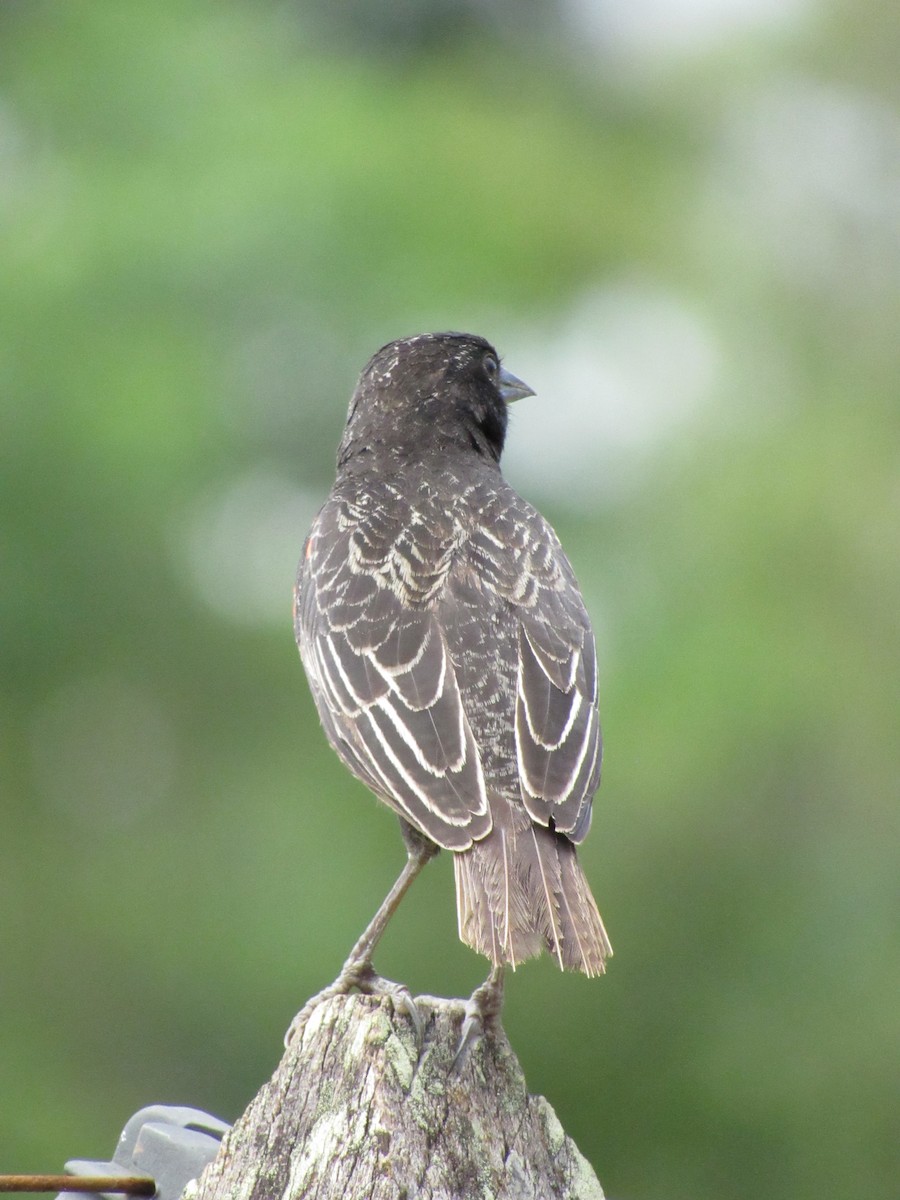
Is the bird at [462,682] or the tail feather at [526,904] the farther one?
the bird at [462,682]

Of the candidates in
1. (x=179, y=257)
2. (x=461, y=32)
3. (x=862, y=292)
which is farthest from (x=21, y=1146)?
(x=461, y=32)

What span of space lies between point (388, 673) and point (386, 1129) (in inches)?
79.2

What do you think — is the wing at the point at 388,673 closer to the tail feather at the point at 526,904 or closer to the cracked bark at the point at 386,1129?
the tail feather at the point at 526,904

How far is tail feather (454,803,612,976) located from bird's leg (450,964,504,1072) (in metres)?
0.12

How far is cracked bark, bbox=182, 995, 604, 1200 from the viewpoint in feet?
10.3

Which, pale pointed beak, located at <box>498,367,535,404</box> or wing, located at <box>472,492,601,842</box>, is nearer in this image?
wing, located at <box>472,492,601,842</box>

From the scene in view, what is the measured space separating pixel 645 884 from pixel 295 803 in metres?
2.16

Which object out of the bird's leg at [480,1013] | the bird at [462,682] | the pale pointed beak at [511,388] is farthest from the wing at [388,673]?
the pale pointed beak at [511,388]

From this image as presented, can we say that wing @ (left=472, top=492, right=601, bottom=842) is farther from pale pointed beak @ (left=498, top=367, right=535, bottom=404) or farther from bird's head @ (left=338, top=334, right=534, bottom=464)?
pale pointed beak @ (left=498, top=367, right=535, bottom=404)

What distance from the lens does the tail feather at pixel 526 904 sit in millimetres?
4047

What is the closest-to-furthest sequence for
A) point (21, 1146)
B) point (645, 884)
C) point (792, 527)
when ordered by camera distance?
point (21, 1146) → point (645, 884) → point (792, 527)

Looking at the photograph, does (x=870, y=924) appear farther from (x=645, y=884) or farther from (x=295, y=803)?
(x=295, y=803)

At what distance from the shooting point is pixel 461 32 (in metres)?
15.1

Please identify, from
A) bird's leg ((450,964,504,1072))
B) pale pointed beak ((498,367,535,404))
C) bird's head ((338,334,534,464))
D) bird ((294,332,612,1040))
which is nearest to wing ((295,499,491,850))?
bird ((294,332,612,1040))
